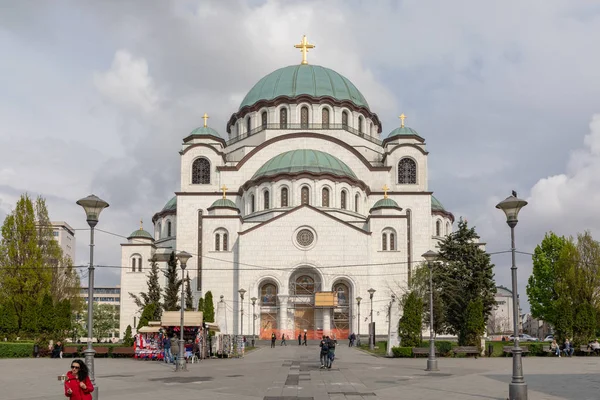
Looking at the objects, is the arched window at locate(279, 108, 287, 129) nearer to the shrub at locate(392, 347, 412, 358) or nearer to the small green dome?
the small green dome

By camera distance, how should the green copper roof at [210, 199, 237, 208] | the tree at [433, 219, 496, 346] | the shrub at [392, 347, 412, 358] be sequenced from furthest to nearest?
1. the green copper roof at [210, 199, 237, 208]
2. the tree at [433, 219, 496, 346]
3. the shrub at [392, 347, 412, 358]

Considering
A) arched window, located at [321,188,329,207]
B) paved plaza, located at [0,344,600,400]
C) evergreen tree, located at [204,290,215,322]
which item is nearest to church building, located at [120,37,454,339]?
arched window, located at [321,188,329,207]

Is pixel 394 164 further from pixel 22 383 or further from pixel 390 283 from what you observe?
pixel 22 383

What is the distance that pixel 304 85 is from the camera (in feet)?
228

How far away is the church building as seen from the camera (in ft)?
190

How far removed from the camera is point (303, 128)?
67750mm

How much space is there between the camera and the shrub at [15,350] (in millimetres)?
36806

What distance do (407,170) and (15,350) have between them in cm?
3969

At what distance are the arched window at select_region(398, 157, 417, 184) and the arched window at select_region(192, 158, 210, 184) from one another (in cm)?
1777

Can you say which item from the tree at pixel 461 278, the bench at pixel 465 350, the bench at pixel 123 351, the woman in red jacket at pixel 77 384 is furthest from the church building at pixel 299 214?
the woman in red jacket at pixel 77 384

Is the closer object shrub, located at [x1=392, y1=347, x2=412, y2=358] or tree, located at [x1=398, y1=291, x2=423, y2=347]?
shrub, located at [x1=392, y1=347, x2=412, y2=358]

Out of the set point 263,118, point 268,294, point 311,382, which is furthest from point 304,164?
point 311,382

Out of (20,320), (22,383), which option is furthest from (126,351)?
(22,383)

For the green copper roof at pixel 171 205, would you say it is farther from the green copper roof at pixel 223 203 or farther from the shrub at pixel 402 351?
the shrub at pixel 402 351
